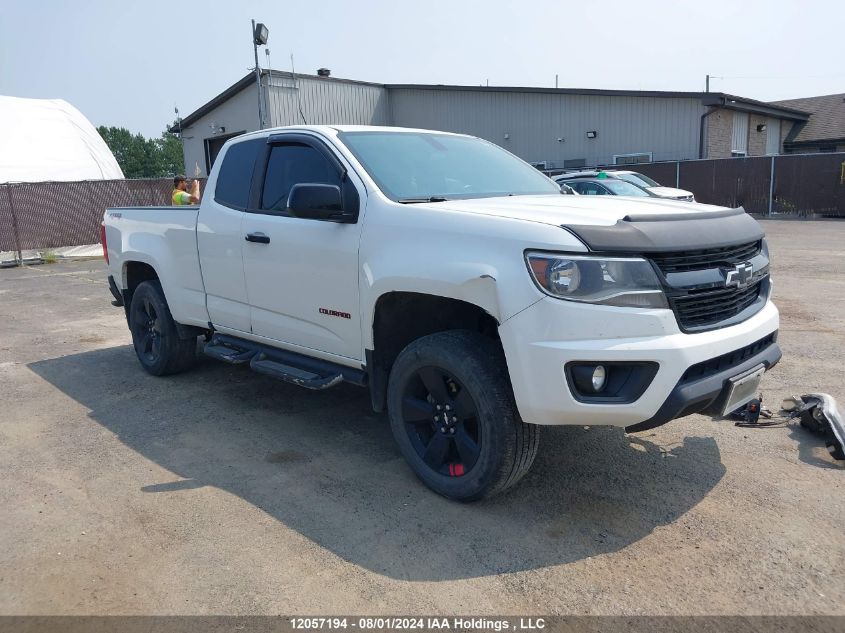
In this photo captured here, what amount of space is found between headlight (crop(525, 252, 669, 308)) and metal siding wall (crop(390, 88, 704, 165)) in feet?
80.6

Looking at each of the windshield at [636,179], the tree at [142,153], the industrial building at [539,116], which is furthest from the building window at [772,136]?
the tree at [142,153]

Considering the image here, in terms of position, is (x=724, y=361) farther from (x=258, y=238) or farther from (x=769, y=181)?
(x=769, y=181)

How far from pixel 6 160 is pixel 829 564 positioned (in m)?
37.4

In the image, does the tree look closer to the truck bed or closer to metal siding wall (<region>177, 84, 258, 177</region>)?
metal siding wall (<region>177, 84, 258, 177</region>)

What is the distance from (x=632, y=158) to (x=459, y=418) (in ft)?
82.5

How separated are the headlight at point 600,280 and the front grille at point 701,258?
11cm

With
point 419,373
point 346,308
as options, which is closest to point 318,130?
point 346,308

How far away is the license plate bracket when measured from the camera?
3.26 metres

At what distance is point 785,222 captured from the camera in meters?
20.9

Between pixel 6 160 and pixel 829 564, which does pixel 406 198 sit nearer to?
pixel 829 564

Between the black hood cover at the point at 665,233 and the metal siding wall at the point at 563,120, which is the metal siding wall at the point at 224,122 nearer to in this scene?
the metal siding wall at the point at 563,120

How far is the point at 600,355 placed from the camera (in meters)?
3.00

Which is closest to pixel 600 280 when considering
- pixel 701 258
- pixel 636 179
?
pixel 701 258

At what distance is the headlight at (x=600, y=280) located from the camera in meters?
3.03
